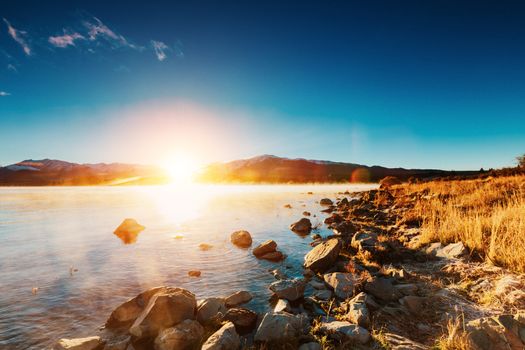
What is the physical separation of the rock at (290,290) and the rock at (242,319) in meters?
1.57

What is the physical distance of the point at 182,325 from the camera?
6.15 metres

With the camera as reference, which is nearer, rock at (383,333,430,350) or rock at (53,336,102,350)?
rock at (383,333,430,350)

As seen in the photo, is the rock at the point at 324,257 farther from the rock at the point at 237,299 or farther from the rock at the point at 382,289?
the rock at the point at 237,299

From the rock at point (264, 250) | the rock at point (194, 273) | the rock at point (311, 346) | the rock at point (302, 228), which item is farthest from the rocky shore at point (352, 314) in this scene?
the rock at point (302, 228)

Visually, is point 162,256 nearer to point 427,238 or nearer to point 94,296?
point 94,296

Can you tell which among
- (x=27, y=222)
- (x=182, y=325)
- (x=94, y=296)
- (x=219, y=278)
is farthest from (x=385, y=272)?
(x=27, y=222)

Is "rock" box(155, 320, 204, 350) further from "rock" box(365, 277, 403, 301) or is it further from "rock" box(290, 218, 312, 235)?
"rock" box(290, 218, 312, 235)

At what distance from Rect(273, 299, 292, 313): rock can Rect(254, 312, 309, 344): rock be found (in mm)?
1103

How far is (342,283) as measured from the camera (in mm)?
8656

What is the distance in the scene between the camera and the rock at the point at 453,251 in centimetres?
970

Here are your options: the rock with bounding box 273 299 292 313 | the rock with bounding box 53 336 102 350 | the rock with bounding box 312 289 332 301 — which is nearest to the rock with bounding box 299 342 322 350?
the rock with bounding box 273 299 292 313

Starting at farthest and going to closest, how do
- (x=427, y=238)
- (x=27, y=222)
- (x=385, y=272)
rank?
(x=27, y=222) → (x=427, y=238) → (x=385, y=272)

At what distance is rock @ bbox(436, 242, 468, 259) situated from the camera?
9703 millimetres

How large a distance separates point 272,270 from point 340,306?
391cm
